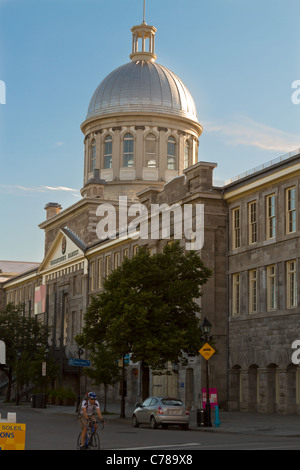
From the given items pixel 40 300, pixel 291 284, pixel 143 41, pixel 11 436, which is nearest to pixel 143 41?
pixel 143 41

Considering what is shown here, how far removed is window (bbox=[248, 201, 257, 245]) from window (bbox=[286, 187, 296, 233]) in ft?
10.3

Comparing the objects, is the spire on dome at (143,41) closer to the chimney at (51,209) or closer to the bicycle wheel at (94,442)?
the chimney at (51,209)

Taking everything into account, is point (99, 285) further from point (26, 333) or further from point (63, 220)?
point (63, 220)

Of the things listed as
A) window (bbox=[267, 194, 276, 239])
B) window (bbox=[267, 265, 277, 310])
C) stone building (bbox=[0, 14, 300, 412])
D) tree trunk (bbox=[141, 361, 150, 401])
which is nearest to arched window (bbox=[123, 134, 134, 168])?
stone building (bbox=[0, 14, 300, 412])

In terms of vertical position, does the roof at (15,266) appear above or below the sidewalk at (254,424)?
above

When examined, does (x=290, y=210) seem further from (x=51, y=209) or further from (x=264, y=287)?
(x=51, y=209)

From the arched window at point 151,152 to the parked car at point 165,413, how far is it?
4731 cm

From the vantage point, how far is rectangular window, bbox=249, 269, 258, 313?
4288cm

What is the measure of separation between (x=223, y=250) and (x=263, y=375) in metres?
8.08

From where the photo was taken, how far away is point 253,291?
141 feet

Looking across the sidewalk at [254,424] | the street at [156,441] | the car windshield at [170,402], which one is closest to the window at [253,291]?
the sidewalk at [254,424]

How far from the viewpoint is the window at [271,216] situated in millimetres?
41516

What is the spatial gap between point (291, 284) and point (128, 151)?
4025 cm
